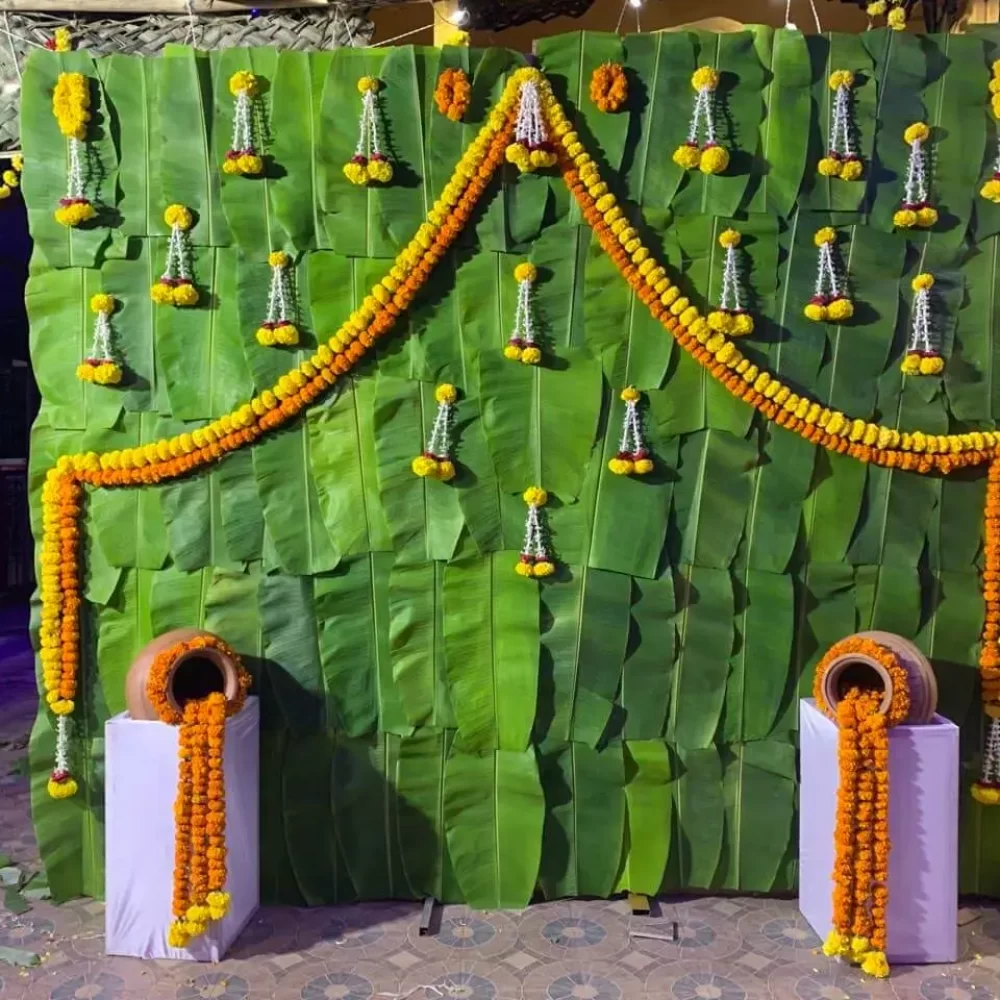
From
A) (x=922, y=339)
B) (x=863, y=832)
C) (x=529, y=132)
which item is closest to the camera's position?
(x=863, y=832)

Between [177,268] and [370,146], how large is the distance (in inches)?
24.8

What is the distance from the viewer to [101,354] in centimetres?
246

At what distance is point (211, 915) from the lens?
221 centimetres

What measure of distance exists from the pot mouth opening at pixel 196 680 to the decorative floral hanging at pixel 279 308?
93cm

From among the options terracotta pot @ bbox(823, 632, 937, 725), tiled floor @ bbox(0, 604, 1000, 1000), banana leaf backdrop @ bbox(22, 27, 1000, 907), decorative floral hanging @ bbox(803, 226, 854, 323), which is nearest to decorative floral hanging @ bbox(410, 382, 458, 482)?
banana leaf backdrop @ bbox(22, 27, 1000, 907)

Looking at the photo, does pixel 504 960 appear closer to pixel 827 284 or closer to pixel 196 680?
pixel 196 680

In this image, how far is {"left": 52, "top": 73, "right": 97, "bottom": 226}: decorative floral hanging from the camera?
2.41 m

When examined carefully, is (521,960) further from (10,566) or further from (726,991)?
(10,566)

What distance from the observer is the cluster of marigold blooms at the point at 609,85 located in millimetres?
2377

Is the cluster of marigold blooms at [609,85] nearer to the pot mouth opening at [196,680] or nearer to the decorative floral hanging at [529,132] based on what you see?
the decorative floral hanging at [529,132]

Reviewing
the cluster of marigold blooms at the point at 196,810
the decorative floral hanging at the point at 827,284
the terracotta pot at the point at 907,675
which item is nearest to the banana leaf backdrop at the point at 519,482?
the decorative floral hanging at the point at 827,284

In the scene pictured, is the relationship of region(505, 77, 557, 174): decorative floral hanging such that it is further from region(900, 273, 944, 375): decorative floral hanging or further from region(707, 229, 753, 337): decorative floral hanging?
region(900, 273, 944, 375): decorative floral hanging

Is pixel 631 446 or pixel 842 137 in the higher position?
pixel 842 137

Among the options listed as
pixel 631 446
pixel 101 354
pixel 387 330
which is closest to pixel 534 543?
pixel 631 446
